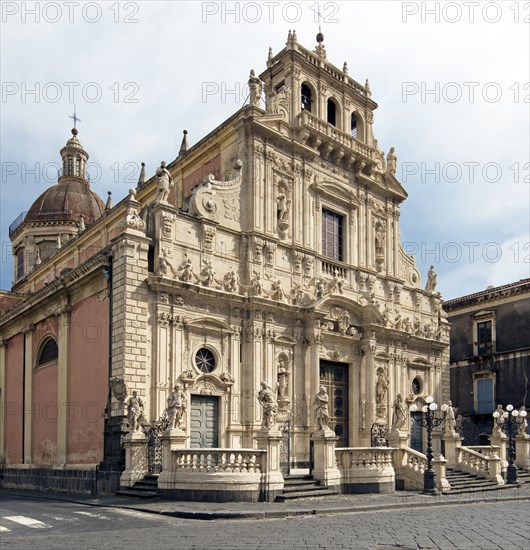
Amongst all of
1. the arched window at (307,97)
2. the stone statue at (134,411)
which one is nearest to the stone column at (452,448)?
the stone statue at (134,411)

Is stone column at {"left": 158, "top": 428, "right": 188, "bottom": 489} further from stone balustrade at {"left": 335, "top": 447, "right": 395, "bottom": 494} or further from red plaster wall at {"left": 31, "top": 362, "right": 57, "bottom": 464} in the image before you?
red plaster wall at {"left": 31, "top": 362, "right": 57, "bottom": 464}

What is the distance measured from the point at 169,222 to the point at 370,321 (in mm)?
9982

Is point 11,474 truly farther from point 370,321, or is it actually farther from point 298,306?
point 370,321

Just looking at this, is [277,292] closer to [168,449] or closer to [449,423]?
[449,423]

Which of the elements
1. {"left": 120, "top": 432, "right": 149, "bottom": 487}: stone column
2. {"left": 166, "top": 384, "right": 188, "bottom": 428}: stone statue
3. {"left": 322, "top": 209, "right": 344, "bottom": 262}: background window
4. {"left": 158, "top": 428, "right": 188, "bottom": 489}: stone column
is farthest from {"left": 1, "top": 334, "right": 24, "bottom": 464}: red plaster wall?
{"left": 322, "top": 209, "right": 344, "bottom": 262}: background window

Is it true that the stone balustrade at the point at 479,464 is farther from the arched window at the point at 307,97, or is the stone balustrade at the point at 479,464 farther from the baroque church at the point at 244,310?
the arched window at the point at 307,97

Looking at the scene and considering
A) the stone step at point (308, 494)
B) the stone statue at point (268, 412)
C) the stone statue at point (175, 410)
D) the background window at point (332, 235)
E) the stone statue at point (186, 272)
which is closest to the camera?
the stone step at point (308, 494)

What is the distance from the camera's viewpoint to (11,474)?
2905 cm

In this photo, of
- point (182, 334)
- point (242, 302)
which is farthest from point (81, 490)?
point (242, 302)

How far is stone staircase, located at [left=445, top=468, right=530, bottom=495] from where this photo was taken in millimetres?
23292

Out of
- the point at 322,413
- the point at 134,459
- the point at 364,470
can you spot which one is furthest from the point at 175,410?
the point at 364,470

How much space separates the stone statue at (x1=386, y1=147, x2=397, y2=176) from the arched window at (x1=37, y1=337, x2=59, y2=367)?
54.8ft

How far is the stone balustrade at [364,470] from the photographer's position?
2152 cm

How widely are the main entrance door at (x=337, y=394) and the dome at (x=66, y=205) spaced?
22612 millimetres
